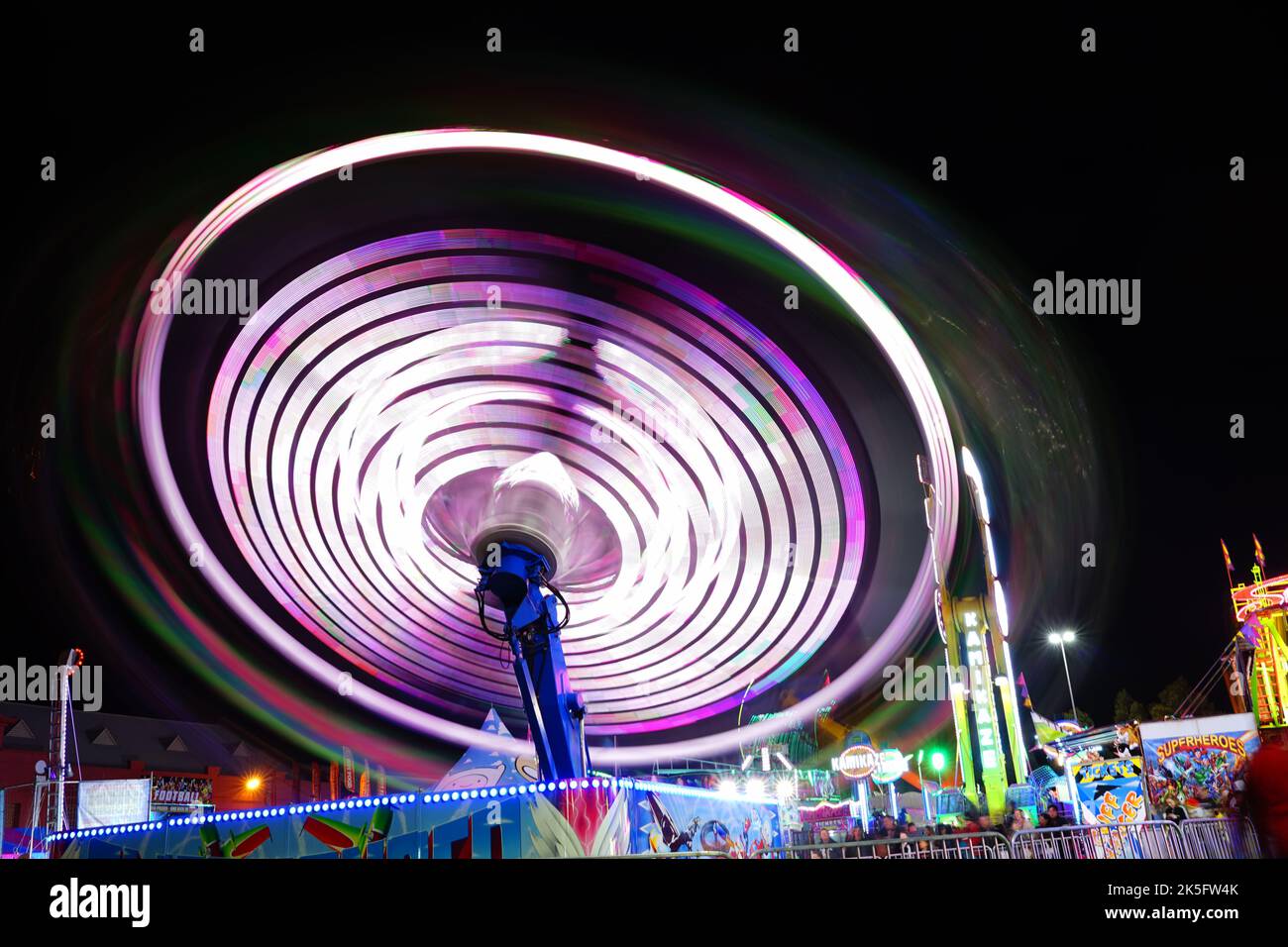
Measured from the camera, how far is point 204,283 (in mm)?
13031

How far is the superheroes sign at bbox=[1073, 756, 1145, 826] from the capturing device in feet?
64.5

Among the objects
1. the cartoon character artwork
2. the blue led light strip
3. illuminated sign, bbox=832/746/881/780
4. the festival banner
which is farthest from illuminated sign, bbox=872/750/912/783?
the festival banner

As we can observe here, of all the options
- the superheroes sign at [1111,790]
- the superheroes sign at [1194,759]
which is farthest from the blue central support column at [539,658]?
the superheroes sign at [1194,759]

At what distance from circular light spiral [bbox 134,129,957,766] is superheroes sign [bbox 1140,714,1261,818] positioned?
25.3 ft

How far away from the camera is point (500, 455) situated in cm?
1509

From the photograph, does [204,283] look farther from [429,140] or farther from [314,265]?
[429,140]

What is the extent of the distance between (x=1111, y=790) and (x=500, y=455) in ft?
50.6

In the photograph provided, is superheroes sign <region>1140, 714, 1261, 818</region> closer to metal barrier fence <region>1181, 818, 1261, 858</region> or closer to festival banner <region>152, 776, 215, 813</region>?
metal barrier fence <region>1181, 818, 1261, 858</region>

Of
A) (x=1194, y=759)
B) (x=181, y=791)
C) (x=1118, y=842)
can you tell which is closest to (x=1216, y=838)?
(x=1118, y=842)

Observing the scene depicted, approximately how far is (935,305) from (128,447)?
13003mm

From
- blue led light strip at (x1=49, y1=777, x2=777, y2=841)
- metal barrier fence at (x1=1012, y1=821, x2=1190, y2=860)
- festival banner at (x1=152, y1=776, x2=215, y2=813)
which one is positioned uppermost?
blue led light strip at (x1=49, y1=777, x2=777, y2=841)

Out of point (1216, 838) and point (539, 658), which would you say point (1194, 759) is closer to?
point (1216, 838)

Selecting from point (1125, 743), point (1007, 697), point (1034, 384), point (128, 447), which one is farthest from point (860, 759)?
point (128, 447)

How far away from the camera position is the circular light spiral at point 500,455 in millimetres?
13258
